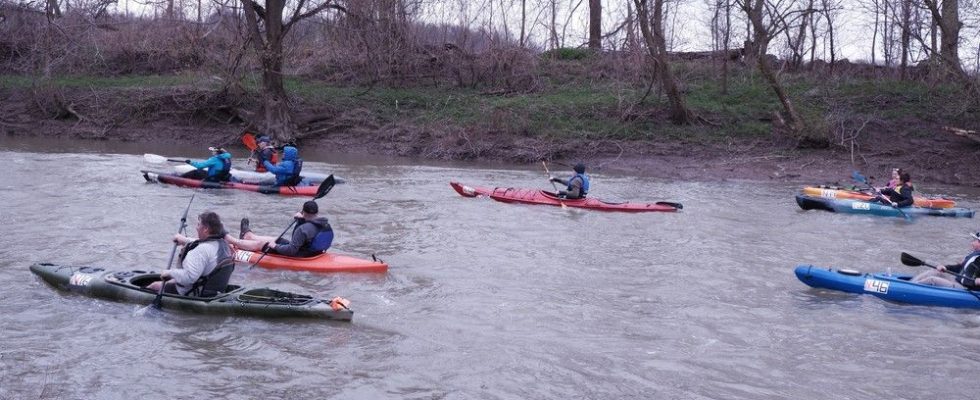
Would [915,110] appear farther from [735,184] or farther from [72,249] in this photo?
[72,249]

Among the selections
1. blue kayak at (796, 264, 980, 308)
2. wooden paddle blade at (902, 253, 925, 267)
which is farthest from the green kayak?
wooden paddle blade at (902, 253, 925, 267)

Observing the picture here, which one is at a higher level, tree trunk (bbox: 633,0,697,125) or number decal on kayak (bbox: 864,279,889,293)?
tree trunk (bbox: 633,0,697,125)

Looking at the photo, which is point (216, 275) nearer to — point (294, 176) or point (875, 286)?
point (875, 286)

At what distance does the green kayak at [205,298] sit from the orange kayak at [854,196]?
39.4 ft

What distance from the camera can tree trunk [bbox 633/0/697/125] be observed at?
76.2 feet

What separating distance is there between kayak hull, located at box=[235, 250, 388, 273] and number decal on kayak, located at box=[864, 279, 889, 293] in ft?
16.9

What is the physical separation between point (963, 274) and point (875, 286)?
0.89m

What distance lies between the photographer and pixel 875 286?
10117 millimetres

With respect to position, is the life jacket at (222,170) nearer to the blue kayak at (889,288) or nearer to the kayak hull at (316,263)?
the kayak hull at (316,263)

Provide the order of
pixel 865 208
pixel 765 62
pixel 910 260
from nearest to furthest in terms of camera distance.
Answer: pixel 910 260 → pixel 865 208 → pixel 765 62

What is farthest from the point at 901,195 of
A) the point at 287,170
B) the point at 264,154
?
the point at 264,154

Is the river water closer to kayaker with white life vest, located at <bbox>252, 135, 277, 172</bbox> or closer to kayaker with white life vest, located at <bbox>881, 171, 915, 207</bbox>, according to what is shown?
kayaker with white life vest, located at <bbox>881, 171, 915, 207</bbox>

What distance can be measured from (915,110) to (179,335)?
22744 millimetres

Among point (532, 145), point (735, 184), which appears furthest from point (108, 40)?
point (735, 184)
